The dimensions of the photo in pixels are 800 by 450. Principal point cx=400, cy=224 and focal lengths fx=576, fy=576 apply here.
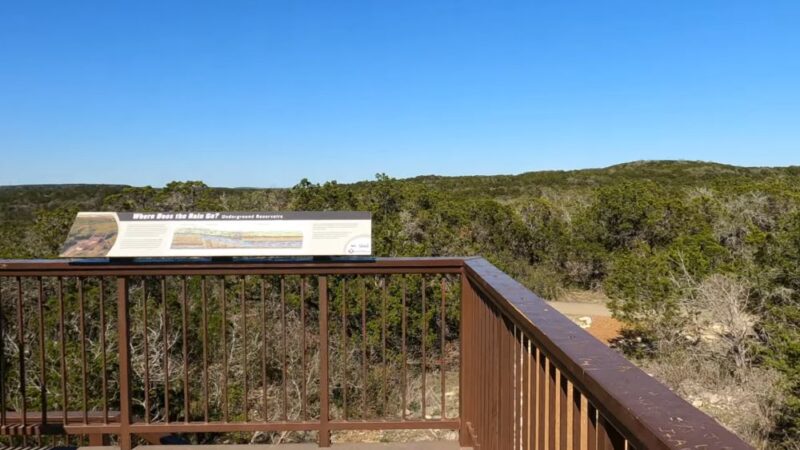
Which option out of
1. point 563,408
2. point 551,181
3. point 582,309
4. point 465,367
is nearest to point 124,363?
point 465,367

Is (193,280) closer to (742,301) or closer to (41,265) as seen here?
(41,265)

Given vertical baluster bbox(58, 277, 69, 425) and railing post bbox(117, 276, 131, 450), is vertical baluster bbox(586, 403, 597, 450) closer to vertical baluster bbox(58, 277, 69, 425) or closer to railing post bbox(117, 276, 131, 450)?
railing post bbox(117, 276, 131, 450)

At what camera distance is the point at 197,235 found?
10.2 ft

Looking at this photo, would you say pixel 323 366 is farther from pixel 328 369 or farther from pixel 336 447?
pixel 336 447

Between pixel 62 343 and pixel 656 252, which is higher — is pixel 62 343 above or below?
above

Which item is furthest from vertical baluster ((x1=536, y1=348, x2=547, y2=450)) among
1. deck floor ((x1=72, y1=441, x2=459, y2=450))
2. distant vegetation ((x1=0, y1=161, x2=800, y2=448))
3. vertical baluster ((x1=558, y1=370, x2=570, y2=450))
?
distant vegetation ((x1=0, y1=161, x2=800, y2=448))

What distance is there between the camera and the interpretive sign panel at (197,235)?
311cm

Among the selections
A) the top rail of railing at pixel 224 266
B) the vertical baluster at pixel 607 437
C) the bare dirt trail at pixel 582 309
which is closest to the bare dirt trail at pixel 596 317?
the bare dirt trail at pixel 582 309

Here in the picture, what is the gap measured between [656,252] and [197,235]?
11614 mm

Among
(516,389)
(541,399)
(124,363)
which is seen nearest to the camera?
(541,399)

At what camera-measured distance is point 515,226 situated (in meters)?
16.2

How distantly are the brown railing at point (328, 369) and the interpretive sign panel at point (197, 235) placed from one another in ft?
0.49

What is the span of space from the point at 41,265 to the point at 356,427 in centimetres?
198

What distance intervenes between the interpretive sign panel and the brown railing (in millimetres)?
150
